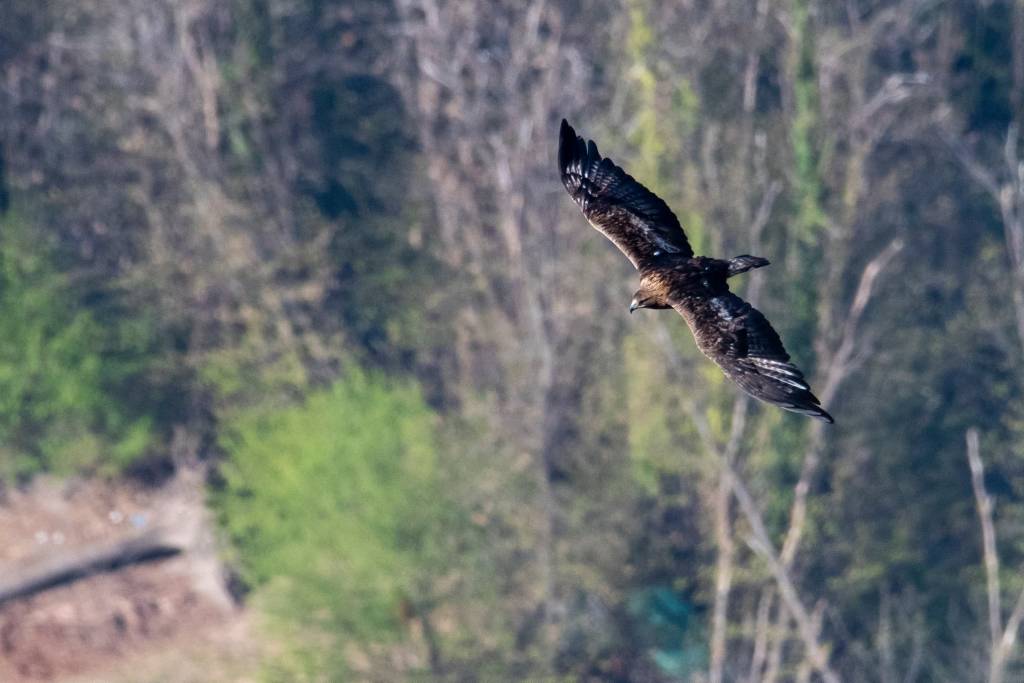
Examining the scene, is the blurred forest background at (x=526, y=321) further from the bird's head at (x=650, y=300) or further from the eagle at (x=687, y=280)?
the bird's head at (x=650, y=300)

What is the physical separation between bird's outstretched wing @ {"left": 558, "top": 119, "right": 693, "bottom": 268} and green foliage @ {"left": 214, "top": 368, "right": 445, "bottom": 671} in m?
8.34

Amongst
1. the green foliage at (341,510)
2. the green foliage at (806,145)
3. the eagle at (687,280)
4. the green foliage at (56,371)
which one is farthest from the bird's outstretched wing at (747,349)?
the green foliage at (56,371)

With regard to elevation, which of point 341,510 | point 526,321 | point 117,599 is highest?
point 526,321

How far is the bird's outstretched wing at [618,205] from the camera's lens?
29.6 ft

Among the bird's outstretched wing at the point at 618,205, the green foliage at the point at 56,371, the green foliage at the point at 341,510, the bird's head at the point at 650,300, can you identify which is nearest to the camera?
the bird's head at the point at 650,300

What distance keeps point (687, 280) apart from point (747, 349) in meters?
0.77

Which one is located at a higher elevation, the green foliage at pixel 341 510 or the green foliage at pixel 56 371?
the green foliage at pixel 56 371

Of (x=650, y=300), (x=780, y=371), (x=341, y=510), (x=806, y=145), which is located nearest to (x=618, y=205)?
(x=650, y=300)

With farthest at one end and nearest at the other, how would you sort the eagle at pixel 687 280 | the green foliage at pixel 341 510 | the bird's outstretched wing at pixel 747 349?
1. the green foliage at pixel 341 510
2. the eagle at pixel 687 280
3. the bird's outstretched wing at pixel 747 349

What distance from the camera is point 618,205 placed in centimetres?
916

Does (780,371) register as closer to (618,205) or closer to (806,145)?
(618,205)

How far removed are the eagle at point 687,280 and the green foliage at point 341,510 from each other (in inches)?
330

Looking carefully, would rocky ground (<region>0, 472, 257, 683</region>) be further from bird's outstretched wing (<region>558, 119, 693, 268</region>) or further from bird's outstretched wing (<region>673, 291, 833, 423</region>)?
bird's outstretched wing (<region>673, 291, 833, 423</region>)

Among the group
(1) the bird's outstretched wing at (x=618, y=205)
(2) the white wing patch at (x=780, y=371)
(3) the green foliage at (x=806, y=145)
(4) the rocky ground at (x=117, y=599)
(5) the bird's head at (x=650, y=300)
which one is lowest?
(4) the rocky ground at (x=117, y=599)
